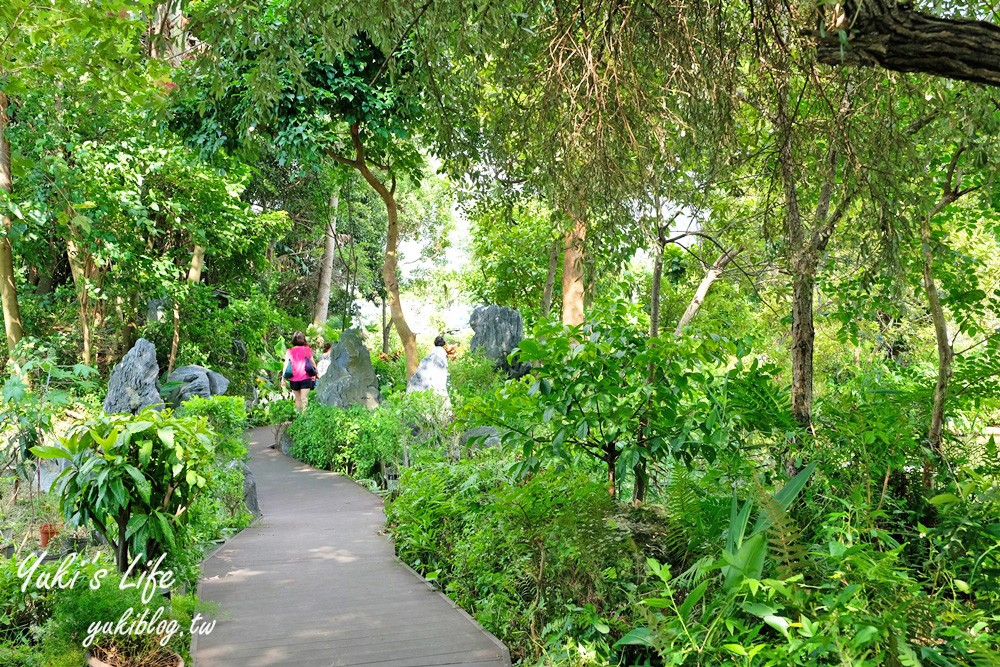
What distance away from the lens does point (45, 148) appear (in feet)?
40.0

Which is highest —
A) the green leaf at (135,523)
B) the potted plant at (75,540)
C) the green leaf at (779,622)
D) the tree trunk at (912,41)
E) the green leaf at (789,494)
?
the tree trunk at (912,41)

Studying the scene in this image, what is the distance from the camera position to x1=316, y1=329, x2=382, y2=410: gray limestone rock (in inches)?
585

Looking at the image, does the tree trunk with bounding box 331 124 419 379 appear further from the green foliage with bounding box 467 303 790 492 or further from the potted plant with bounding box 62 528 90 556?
the green foliage with bounding box 467 303 790 492

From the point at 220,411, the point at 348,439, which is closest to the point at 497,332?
the point at 348,439

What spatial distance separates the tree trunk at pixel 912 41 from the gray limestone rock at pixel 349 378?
12212 millimetres

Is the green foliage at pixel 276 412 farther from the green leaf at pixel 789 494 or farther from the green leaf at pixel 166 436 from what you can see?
the green leaf at pixel 789 494

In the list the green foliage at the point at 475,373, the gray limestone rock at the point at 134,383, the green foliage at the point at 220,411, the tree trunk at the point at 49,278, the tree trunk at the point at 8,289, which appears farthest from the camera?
the green foliage at the point at 475,373

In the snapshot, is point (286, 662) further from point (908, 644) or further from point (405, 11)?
point (405, 11)

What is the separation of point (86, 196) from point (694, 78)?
1046 cm

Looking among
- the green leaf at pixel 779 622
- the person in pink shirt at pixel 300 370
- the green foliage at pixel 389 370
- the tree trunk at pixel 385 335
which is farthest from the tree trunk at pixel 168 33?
the tree trunk at pixel 385 335

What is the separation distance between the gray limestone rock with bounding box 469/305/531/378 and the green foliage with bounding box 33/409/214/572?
12298mm

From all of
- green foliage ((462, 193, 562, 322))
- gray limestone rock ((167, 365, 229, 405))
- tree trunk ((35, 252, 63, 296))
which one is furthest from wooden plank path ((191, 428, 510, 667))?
green foliage ((462, 193, 562, 322))

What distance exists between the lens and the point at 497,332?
17.5m

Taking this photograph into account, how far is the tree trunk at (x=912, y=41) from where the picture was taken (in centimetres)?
311
